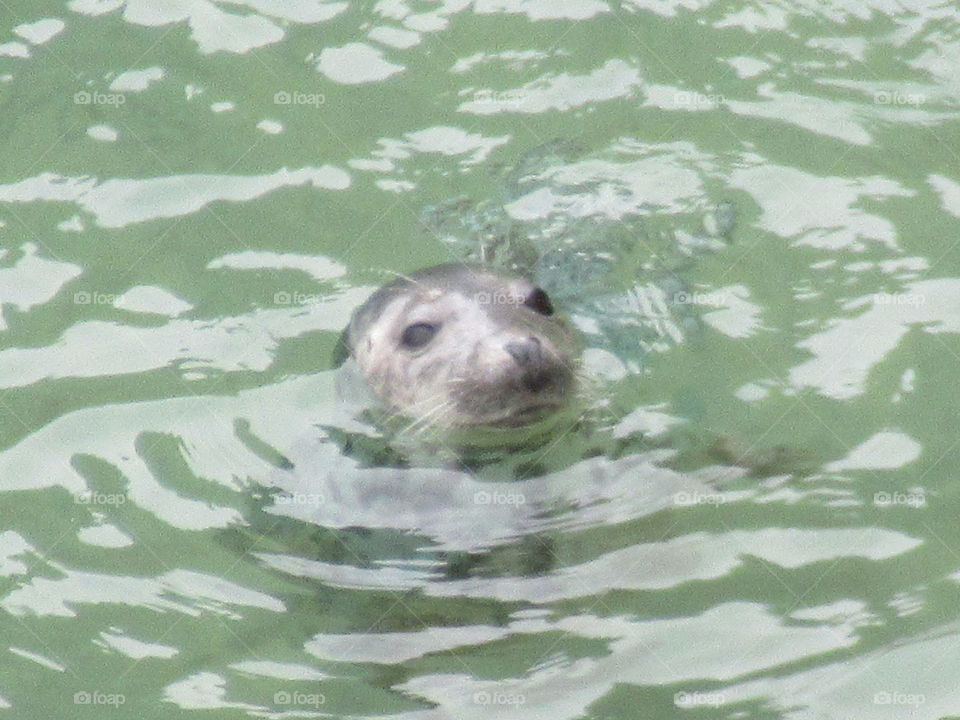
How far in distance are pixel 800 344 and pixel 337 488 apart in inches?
81.9

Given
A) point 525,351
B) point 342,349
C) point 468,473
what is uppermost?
point 525,351

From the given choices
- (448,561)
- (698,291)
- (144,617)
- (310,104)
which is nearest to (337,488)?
(448,561)

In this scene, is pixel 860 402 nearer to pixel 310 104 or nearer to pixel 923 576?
pixel 923 576

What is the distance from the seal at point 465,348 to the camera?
5227mm

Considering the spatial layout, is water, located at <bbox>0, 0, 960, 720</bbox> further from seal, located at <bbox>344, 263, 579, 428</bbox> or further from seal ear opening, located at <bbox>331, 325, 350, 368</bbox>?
seal, located at <bbox>344, 263, 579, 428</bbox>

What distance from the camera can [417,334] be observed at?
5.74m

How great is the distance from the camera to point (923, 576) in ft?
15.5

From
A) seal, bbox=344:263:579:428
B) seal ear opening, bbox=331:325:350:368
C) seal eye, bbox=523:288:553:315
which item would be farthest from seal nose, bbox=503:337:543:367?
seal ear opening, bbox=331:325:350:368

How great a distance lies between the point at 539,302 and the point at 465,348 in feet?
1.63

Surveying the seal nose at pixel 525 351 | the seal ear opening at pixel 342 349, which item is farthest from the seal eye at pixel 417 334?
the seal nose at pixel 525 351

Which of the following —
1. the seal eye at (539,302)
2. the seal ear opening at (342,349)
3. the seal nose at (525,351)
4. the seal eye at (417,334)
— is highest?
the seal nose at (525,351)

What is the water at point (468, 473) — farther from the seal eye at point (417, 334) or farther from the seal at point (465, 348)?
the seal eye at point (417, 334)

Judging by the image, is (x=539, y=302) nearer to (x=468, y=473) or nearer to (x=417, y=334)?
(x=417, y=334)

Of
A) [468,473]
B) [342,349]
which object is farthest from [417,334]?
[468,473]
